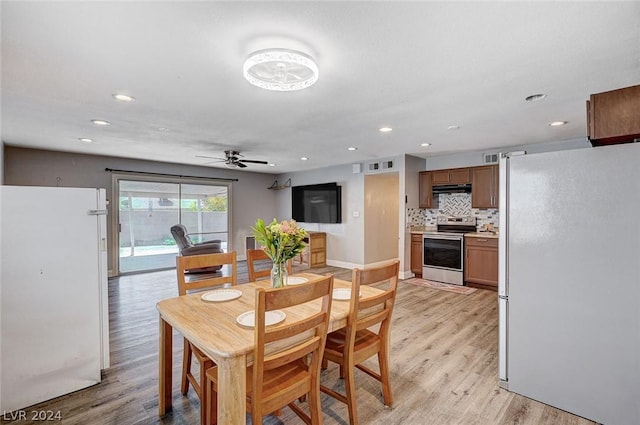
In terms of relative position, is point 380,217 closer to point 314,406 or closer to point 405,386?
point 405,386

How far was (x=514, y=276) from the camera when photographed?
86.3 inches

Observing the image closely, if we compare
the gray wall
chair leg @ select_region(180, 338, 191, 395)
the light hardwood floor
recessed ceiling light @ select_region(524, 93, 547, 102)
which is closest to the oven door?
the light hardwood floor

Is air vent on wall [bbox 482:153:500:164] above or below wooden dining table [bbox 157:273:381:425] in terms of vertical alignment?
above

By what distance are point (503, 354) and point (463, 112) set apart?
7.69ft

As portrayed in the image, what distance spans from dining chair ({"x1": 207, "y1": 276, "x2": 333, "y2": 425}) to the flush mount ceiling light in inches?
53.3

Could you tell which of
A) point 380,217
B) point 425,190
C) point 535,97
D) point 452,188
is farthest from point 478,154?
point 535,97

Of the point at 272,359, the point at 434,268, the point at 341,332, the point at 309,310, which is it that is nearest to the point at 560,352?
the point at 341,332

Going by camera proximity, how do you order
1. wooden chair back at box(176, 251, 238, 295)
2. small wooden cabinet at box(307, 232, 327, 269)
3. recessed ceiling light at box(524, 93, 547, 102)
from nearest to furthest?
wooden chair back at box(176, 251, 238, 295)
recessed ceiling light at box(524, 93, 547, 102)
small wooden cabinet at box(307, 232, 327, 269)

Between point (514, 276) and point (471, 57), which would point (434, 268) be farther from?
point (471, 57)

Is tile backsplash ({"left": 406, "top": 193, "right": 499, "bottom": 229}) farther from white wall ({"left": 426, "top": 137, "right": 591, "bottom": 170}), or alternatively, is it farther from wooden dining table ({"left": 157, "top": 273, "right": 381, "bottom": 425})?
wooden dining table ({"left": 157, "top": 273, "right": 381, "bottom": 425})

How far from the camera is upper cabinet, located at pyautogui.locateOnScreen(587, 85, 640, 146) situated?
1.73 m

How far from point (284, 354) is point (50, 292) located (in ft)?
6.15

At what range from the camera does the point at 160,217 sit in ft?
21.9

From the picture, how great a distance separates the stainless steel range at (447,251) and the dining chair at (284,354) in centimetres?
425
